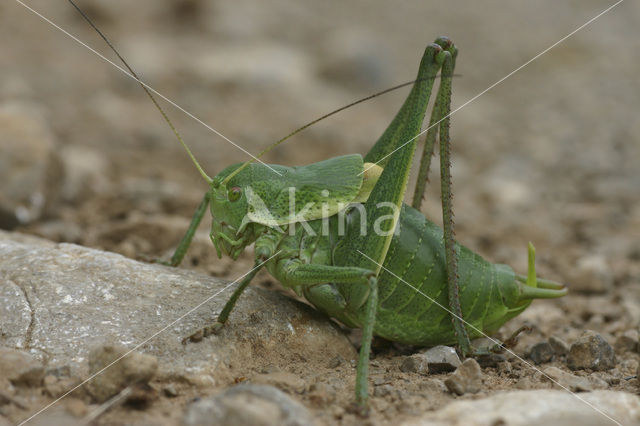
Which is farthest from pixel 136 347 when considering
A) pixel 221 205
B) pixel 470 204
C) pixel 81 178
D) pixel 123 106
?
pixel 123 106

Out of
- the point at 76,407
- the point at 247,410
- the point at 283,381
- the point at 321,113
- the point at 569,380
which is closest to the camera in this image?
the point at 247,410

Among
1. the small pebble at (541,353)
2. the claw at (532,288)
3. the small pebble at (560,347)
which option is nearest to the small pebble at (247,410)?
the claw at (532,288)

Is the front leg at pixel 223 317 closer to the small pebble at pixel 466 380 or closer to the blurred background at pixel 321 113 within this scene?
the small pebble at pixel 466 380

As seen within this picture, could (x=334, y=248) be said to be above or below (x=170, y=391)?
above

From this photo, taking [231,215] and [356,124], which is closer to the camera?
[231,215]

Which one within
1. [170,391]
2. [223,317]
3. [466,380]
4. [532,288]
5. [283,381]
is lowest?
[170,391]

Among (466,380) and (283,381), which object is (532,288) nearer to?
(466,380)

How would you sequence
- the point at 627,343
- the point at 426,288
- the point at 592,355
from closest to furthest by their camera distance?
the point at 426,288, the point at 592,355, the point at 627,343

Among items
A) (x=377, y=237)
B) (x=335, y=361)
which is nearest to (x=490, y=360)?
(x=335, y=361)
